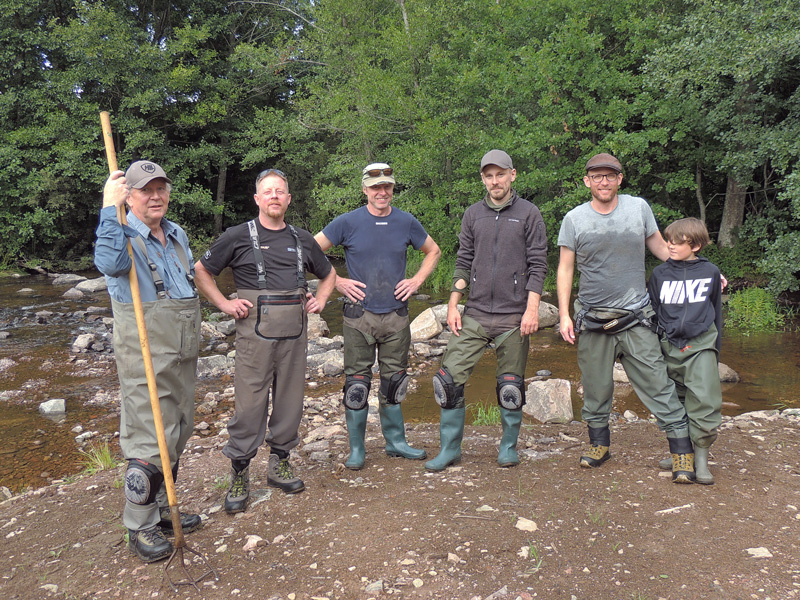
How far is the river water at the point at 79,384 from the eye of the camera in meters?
6.26

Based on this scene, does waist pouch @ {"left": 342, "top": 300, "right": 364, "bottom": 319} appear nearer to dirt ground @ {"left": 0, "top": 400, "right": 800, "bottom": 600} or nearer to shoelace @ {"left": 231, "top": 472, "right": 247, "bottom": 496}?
dirt ground @ {"left": 0, "top": 400, "right": 800, "bottom": 600}

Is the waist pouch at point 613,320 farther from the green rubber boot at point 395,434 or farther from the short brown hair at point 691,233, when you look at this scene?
the green rubber boot at point 395,434

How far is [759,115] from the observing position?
12.3m

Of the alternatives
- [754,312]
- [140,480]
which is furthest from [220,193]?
[140,480]

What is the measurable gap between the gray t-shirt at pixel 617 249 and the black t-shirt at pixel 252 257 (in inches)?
80.5

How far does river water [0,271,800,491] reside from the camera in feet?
20.5

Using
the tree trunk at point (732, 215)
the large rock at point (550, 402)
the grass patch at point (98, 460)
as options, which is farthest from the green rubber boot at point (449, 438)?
the tree trunk at point (732, 215)

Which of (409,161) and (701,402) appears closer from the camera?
(701,402)

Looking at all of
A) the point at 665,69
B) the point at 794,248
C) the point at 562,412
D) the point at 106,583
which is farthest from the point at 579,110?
the point at 106,583

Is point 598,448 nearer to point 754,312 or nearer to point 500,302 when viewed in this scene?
point 500,302

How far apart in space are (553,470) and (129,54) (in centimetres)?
2187

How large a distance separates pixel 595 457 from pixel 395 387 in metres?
1.65

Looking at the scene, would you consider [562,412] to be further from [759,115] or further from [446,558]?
[759,115]

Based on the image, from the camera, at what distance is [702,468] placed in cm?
400
